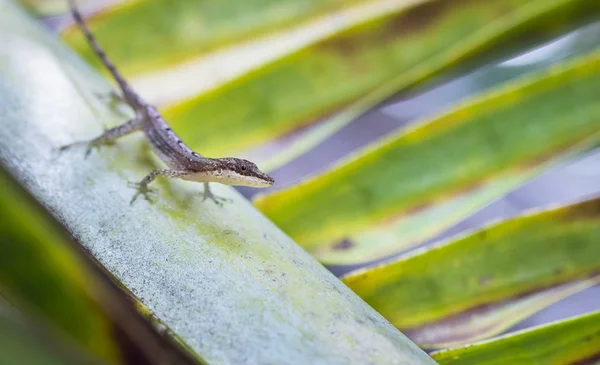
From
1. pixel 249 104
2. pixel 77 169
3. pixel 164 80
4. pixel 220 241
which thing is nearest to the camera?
pixel 220 241

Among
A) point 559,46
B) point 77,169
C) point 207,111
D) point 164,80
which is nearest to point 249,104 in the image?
point 207,111

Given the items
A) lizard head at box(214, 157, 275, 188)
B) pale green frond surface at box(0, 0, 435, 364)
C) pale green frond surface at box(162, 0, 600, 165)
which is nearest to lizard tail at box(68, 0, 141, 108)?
pale green frond surface at box(0, 0, 435, 364)

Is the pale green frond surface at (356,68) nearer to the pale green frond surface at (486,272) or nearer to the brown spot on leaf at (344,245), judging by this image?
the brown spot on leaf at (344,245)

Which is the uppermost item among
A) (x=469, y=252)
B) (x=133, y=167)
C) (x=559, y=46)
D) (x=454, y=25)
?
(x=559, y=46)

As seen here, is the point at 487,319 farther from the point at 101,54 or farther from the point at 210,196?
the point at 101,54

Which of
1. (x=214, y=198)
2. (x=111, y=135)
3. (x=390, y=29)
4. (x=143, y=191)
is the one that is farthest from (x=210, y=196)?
(x=390, y=29)

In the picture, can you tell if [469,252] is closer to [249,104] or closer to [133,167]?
[249,104]
